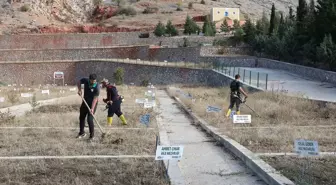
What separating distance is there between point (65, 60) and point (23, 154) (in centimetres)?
4107

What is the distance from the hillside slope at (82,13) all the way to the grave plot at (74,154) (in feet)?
163

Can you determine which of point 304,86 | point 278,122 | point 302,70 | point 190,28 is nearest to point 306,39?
point 302,70

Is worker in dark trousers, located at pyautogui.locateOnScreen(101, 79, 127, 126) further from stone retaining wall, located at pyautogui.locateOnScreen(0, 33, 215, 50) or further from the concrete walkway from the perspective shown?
stone retaining wall, located at pyautogui.locateOnScreen(0, 33, 215, 50)

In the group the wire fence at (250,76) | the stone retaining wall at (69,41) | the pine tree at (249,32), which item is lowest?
the wire fence at (250,76)

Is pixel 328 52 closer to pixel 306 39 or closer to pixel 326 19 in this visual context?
pixel 326 19

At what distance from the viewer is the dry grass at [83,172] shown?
23.8ft

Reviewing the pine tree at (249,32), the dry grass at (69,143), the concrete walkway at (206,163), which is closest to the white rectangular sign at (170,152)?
the concrete walkway at (206,163)

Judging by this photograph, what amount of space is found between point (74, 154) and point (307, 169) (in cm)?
411

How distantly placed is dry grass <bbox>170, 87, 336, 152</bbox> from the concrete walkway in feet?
2.10

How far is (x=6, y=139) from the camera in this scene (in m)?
10.9

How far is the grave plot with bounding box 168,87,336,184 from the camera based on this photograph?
1005 cm

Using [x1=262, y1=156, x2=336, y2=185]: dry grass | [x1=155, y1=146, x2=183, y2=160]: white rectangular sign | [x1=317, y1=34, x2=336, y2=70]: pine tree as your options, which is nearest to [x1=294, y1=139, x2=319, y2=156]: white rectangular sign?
[x1=262, y1=156, x2=336, y2=185]: dry grass

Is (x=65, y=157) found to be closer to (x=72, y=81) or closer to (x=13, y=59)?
(x=72, y=81)

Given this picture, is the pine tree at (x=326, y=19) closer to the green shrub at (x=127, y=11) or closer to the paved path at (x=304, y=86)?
the paved path at (x=304, y=86)
